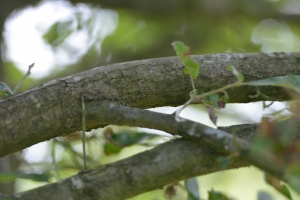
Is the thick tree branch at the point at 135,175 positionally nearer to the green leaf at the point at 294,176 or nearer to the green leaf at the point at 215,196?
the green leaf at the point at 294,176

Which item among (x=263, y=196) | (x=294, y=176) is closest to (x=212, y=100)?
(x=294, y=176)

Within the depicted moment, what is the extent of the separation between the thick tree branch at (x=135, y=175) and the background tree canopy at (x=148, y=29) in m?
0.94

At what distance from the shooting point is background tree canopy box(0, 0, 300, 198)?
146 cm

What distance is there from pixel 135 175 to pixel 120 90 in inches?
5.8

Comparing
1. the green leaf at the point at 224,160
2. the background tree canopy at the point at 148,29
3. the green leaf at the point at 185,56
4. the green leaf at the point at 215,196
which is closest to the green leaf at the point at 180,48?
the green leaf at the point at 185,56

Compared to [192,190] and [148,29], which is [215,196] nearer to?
[192,190]

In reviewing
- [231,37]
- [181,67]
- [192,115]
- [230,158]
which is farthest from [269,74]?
[231,37]

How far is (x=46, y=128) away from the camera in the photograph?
537 millimetres

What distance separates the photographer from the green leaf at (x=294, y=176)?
369 mm

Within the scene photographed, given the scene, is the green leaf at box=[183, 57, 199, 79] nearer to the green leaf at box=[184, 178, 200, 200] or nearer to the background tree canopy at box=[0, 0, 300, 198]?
the green leaf at box=[184, 178, 200, 200]

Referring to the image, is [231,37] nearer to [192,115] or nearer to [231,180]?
[192,115]

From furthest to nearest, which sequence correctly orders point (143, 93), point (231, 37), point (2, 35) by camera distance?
point (231, 37) → point (2, 35) → point (143, 93)

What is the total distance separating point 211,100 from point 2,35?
103 centimetres

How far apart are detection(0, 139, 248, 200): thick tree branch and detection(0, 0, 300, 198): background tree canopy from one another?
0.94m
